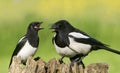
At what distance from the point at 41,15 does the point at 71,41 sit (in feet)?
19.7

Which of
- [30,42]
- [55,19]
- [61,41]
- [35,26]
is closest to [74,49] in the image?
[61,41]

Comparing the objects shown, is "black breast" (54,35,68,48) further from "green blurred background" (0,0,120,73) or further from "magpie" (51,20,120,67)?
"green blurred background" (0,0,120,73)

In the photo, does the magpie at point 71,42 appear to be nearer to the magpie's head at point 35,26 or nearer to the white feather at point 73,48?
the white feather at point 73,48

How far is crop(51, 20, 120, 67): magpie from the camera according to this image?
902cm

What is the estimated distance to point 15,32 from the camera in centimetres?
1448

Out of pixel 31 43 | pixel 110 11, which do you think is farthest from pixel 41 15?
pixel 31 43

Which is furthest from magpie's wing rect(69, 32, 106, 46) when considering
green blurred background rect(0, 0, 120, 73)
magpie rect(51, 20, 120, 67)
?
green blurred background rect(0, 0, 120, 73)

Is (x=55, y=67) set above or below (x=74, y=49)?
above

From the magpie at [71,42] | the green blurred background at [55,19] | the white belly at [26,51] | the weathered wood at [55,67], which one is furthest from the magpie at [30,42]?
the green blurred background at [55,19]

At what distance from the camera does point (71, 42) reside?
9141 millimetres

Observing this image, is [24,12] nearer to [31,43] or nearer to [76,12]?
[76,12]

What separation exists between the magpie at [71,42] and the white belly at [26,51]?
1.67 feet

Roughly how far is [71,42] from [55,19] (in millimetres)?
5483

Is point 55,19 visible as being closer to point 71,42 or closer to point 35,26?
point 35,26
